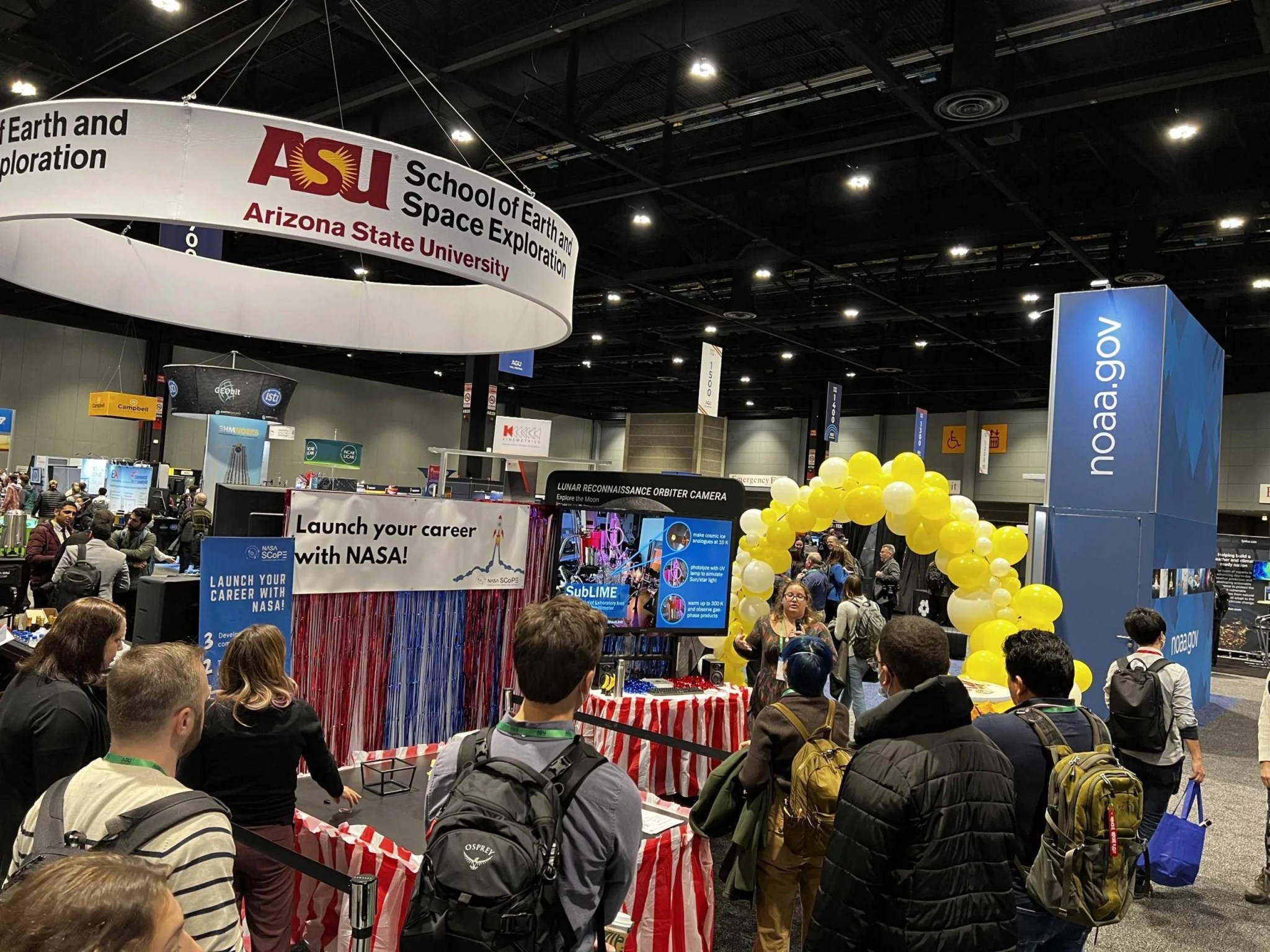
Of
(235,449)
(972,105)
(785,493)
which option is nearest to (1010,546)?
(785,493)

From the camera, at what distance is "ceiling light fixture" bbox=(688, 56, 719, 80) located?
6.64 metres

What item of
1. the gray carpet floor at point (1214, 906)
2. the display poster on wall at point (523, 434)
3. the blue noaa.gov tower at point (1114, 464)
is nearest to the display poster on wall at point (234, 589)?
the gray carpet floor at point (1214, 906)

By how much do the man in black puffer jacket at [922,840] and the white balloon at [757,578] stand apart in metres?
4.83

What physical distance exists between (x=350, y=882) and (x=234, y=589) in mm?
1710

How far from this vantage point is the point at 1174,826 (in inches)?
144

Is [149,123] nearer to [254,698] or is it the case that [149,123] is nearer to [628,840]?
[254,698]

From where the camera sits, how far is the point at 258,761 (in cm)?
227

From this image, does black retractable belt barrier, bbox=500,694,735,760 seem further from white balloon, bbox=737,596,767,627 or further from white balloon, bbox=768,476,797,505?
white balloon, bbox=768,476,797,505

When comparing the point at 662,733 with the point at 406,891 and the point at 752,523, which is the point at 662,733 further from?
the point at 752,523

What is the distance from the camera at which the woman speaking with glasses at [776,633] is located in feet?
14.5

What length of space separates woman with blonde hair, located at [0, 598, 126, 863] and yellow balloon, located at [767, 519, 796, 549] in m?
5.40

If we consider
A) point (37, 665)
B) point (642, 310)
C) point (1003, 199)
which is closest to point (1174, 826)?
point (37, 665)

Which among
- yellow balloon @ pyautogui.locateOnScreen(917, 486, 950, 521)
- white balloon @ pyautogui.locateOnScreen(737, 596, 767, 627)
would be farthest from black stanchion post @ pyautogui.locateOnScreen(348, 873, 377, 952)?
yellow balloon @ pyautogui.locateOnScreen(917, 486, 950, 521)

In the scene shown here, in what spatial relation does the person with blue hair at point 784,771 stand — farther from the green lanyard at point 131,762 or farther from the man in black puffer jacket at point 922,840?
the green lanyard at point 131,762
